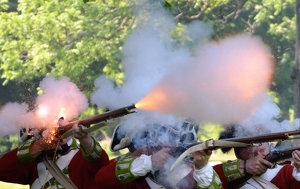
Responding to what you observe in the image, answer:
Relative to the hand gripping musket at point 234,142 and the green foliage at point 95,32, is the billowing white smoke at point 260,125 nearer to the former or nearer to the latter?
the hand gripping musket at point 234,142

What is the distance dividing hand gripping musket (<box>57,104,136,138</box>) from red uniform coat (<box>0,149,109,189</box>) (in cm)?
40

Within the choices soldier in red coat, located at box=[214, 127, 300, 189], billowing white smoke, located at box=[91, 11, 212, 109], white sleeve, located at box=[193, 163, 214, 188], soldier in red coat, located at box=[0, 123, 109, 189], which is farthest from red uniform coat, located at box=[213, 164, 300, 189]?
soldier in red coat, located at box=[0, 123, 109, 189]

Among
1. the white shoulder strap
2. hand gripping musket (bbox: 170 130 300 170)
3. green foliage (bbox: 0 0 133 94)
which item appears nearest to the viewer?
hand gripping musket (bbox: 170 130 300 170)

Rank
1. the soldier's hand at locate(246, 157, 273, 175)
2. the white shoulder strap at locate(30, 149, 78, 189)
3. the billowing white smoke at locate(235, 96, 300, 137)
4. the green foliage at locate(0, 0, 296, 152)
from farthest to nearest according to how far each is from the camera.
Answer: the green foliage at locate(0, 0, 296, 152)
the white shoulder strap at locate(30, 149, 78, 189)
the billowing white smoke at locate(235, 96, 300, 137)
the soldier's hand at locate(246, 157, 273, 175)

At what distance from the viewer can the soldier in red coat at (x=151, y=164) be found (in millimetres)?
5746

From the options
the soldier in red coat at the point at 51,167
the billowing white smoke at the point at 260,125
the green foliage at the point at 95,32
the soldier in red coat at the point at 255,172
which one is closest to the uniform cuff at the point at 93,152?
the soldier in red coat at the point at 51,167

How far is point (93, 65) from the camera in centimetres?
1501

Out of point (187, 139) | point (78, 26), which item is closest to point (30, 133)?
point (187, 139)

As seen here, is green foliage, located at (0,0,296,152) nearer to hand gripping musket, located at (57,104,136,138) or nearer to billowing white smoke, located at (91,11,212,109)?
billowing white smoke, located at (91,11,212,109)

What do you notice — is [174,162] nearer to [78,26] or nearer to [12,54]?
[78,26]

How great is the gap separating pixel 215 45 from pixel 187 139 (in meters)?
1.52

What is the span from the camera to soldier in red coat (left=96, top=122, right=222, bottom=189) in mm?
5746

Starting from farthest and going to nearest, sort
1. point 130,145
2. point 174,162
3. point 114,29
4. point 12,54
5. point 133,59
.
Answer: point 12,54
point 114,29
point 133,59
point 130,145
point 174,162

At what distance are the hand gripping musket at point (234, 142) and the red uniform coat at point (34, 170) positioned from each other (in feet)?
4.46
